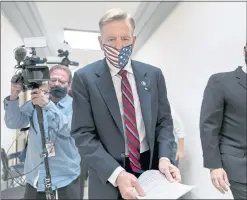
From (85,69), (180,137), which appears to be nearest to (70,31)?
(85,69)

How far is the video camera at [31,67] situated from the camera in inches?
38.5

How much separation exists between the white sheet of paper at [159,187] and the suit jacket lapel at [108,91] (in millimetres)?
160

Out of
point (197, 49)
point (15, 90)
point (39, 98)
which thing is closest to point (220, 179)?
point (197, 49)

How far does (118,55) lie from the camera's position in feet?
2.38

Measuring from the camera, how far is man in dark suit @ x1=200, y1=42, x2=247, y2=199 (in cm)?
129

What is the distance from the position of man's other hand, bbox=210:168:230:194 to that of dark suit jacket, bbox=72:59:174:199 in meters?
0.65

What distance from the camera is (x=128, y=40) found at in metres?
0.73

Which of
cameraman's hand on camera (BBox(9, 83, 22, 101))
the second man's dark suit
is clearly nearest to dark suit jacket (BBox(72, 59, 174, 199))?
cameraman's hand on camera (BBox(9, 83, 22, 101))

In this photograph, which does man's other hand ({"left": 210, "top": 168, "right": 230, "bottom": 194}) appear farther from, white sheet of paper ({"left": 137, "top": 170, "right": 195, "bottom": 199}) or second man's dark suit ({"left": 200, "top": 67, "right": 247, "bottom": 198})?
white sheet of paper ({"left": 137, "top": 170, "right": 195, "bottom": 199})

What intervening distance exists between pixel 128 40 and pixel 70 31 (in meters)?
0.52

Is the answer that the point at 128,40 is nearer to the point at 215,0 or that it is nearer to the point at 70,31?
the point at 70,31

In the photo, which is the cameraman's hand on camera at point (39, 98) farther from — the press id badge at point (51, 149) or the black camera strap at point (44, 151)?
the press id badge at point (51, 149)

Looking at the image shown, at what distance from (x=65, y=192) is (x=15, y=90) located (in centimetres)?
66

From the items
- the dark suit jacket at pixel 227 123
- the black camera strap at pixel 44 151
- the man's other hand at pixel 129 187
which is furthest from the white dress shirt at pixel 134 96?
the dark suit jacket at pixel 227 123
